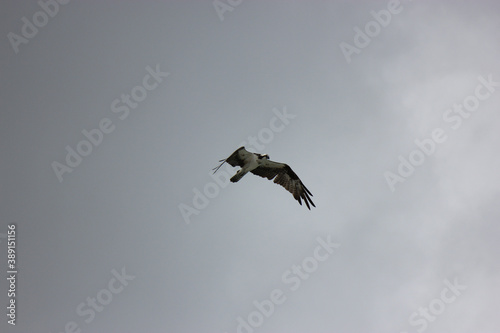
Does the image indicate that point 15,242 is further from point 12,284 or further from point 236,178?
point 236,178

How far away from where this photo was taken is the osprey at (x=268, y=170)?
74.5 ft

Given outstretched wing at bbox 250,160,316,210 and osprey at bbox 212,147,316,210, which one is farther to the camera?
outstretched wing at bbox 250,160,316,210

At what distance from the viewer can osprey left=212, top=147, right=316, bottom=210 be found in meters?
22.7

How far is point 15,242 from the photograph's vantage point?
85.4ft

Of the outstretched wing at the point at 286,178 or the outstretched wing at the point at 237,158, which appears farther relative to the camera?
the outstretched wing at the point at 286,178

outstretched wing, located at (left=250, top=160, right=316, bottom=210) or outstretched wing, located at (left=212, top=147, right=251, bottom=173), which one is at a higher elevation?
outstretched wing, located at (left=212, top=147, right=251, bottom=173)

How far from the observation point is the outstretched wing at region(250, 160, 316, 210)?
2452cm

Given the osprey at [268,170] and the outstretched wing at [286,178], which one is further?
the outstretched wing at [286,178]

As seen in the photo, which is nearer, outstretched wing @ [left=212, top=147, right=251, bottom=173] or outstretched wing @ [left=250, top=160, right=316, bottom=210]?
outstretched wing @ [left=212, top=147, right=251, bottom=173]

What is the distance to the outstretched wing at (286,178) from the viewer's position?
80.4ft

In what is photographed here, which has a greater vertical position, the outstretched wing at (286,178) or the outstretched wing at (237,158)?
the outstretched wing at (237,158)

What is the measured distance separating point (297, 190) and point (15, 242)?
12.7 m

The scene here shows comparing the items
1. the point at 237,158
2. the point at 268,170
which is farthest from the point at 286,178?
the point at 237,158

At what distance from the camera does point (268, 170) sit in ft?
80.9
